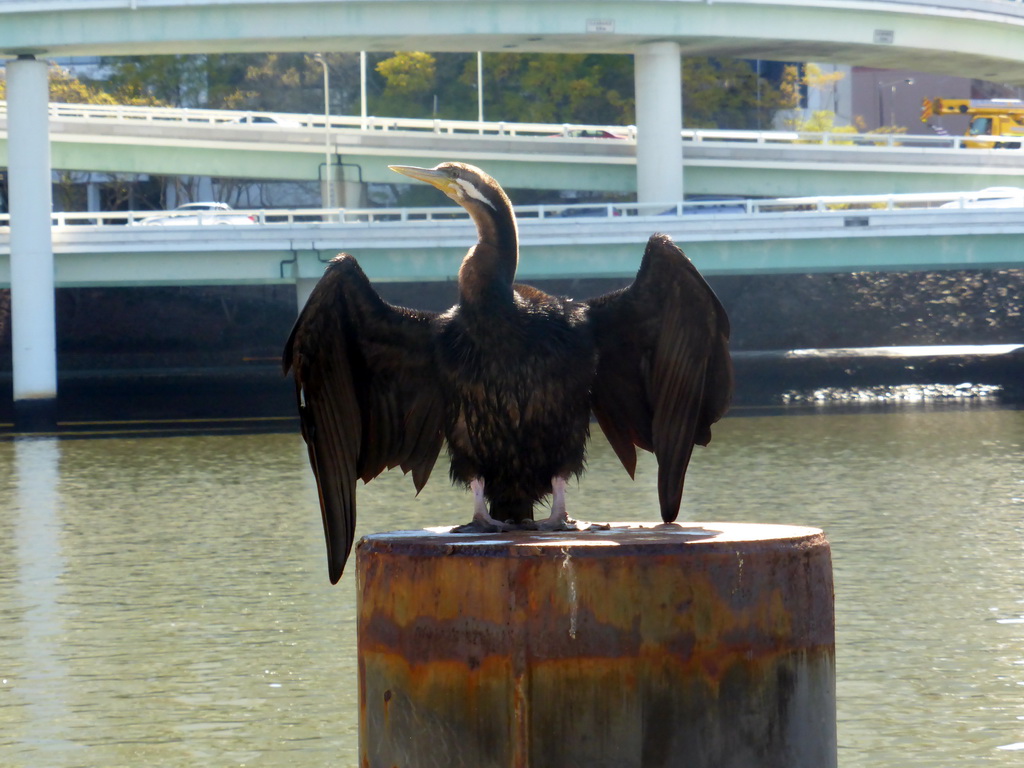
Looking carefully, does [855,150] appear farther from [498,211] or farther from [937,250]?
[498,211]

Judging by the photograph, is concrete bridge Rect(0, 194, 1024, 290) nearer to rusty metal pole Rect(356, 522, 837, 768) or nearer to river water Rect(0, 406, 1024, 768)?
river water Rect(0, 406, 1024, 768)

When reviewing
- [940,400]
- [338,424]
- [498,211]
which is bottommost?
[940,400]

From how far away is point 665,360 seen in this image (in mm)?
6883

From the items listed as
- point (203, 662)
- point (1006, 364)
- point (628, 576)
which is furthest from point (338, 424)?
point (1006, 364)

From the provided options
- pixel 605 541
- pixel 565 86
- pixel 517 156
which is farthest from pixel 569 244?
pixel 605 541

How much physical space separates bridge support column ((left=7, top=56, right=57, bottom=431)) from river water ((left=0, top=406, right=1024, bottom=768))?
8.85 meters

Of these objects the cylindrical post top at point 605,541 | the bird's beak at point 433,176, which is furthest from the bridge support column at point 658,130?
the cylindrical post top at point 605,541

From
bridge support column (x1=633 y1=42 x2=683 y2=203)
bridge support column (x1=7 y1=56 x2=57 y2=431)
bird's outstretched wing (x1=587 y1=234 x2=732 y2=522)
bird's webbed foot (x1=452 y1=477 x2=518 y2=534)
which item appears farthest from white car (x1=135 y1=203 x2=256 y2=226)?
bird's webbed foot (x1=452 y1=477 x2=518 y2=534)

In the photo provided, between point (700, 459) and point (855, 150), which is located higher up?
point (855, 150)

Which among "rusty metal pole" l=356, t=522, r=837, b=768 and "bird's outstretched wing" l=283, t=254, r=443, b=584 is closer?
"rusty metal pole" l=356, t=522, r=837, b=768

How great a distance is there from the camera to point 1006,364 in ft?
131

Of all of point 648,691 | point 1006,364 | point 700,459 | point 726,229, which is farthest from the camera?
point 1006,364

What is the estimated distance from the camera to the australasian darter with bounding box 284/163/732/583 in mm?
6738

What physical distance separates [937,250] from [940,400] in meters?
3.55
